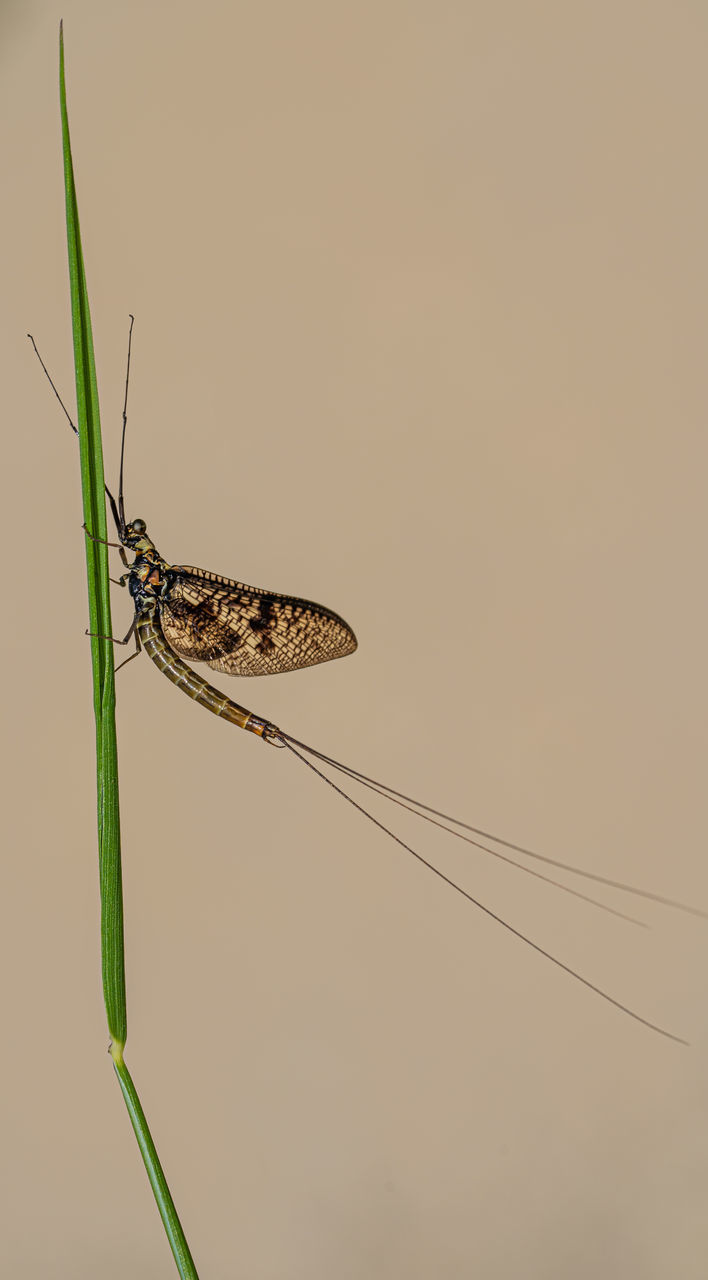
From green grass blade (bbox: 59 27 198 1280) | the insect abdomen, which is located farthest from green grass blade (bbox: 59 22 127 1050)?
the insect abdomen

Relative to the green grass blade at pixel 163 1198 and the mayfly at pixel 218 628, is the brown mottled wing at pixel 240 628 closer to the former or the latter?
the mayfly at pixel 218 628

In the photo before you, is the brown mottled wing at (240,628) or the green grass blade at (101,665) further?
the brown mottled wing at (240,628)

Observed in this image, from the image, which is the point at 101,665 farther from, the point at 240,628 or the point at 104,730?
the point at 240,628

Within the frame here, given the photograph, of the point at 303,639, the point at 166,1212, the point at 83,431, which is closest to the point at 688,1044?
the point at 303,639

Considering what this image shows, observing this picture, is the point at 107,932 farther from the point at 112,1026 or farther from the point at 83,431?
the point at 83,431

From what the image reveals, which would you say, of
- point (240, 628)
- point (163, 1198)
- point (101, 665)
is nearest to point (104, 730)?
point (101, 665)

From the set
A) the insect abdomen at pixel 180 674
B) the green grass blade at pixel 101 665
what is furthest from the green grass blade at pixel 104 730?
the insect abdomen at pixel 180 674

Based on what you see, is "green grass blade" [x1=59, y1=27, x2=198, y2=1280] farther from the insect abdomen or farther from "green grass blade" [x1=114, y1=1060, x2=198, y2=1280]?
the insect abdomen
